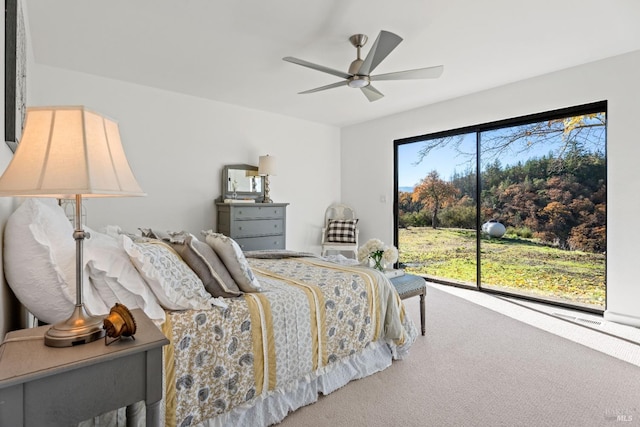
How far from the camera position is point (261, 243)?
448 centimetres

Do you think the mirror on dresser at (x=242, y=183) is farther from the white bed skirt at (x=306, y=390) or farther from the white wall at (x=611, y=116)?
the white bed skirt at (x=306, y=390)

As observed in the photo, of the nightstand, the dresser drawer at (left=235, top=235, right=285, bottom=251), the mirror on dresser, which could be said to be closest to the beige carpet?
the nightstand

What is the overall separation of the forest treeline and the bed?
2559 millimetres

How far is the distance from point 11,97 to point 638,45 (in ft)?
14.8

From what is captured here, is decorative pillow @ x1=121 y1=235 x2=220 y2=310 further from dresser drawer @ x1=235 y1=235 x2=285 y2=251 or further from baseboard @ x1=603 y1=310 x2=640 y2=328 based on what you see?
baseboard @ x1=603 y1=310 x2=640 y2=328

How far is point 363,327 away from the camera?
220 centimetres

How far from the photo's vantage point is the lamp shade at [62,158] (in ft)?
2.87

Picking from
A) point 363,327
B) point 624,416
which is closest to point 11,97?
point 363,327

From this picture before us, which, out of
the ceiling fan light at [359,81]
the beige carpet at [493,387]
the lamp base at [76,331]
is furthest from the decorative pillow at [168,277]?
the ceiling fan light at [359,81]

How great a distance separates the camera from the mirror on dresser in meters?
4.56

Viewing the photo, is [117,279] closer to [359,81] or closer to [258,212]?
[359,81]

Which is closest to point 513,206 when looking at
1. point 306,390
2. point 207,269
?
point 306,390

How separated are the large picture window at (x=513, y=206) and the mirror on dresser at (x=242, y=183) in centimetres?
215

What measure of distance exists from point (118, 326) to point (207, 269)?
2.57 feet
